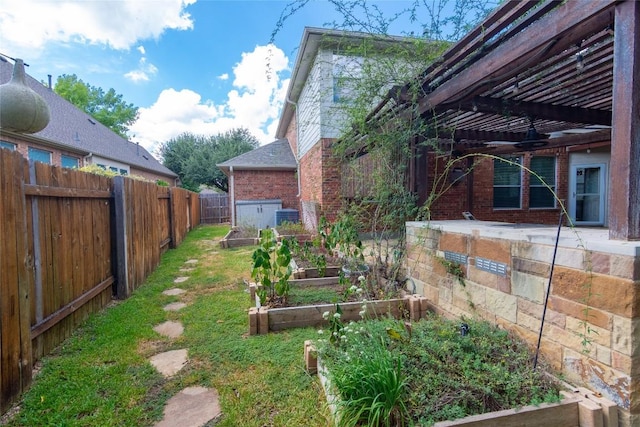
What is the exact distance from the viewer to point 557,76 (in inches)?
127

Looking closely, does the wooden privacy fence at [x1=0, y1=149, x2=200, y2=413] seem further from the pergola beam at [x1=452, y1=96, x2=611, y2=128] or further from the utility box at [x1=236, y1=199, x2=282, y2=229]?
the utility box at [x1=236, y1=199, x2=282, y2=229]

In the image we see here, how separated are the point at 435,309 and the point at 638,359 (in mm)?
1740

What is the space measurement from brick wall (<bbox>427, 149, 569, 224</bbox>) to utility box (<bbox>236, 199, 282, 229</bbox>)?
6.81 metres

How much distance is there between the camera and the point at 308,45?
24.3ft

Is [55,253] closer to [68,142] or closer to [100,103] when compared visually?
[68,142]

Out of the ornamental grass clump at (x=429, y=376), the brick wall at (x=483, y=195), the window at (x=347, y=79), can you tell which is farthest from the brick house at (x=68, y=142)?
the brick wall at (x=483, y=195)

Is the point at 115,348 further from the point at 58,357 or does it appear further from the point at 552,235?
the point at 552,235

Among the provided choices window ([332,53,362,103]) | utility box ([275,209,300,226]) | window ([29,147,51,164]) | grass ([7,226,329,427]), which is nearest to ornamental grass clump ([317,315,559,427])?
grass ([7,226,329,427])

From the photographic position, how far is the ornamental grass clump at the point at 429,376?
1.61 metres

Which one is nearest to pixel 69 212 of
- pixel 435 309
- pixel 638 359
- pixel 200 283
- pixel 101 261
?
pixel 101 261

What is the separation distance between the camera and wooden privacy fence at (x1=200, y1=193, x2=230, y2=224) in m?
17.3

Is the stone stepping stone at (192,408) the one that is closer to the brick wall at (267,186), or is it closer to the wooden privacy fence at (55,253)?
the wooden privacy fence at (55,253)

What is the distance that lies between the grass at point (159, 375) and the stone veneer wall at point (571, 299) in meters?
1.48

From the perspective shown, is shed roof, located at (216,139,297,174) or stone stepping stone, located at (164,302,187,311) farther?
shed roof, located at (216,139,297,174)
